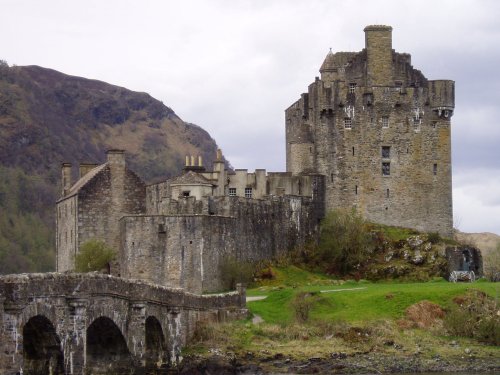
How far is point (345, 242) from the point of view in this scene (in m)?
86.2

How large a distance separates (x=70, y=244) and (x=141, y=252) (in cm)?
881

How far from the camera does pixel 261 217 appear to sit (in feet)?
282

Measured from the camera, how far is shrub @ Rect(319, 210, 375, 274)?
283 ft

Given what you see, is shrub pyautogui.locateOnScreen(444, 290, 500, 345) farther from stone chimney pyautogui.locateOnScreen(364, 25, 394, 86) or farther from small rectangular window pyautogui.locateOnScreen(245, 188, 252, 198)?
stone chimney pyautogui.locateOnScreen(364, 25, 394, 86)

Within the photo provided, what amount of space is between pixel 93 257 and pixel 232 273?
27.8ft

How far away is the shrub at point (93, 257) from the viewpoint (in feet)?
275

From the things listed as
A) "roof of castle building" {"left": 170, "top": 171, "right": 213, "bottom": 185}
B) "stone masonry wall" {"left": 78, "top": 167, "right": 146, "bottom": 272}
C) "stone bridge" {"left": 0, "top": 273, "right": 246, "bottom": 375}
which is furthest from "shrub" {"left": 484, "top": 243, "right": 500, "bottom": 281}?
"stone bridge" {"left": 0, "top": 273, "right": 246, "bottom": 375}

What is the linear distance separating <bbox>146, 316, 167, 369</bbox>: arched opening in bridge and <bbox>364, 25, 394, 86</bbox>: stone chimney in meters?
35.5

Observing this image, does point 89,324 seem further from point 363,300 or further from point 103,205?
point 103,205

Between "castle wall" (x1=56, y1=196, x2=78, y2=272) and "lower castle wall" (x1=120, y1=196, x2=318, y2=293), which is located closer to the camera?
"lower castle wall" (x1=120, y1=196, x2=318, y2=293)

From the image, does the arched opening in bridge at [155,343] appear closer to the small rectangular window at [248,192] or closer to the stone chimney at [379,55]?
the small rectangular window at [248,192]

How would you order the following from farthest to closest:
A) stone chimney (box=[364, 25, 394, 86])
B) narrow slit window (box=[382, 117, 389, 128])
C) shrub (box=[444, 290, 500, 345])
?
stone chimney (box=[364, 25, 394, 86]) < narrow slit window (box=[382, 117, 389, 128]) < shrub (box=[444, 290, 500, 345])

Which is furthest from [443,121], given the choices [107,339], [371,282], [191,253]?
[107,339]

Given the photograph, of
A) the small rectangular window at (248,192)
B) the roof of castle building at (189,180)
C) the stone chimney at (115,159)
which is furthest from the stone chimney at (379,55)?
the stone chimney at (115,159)
